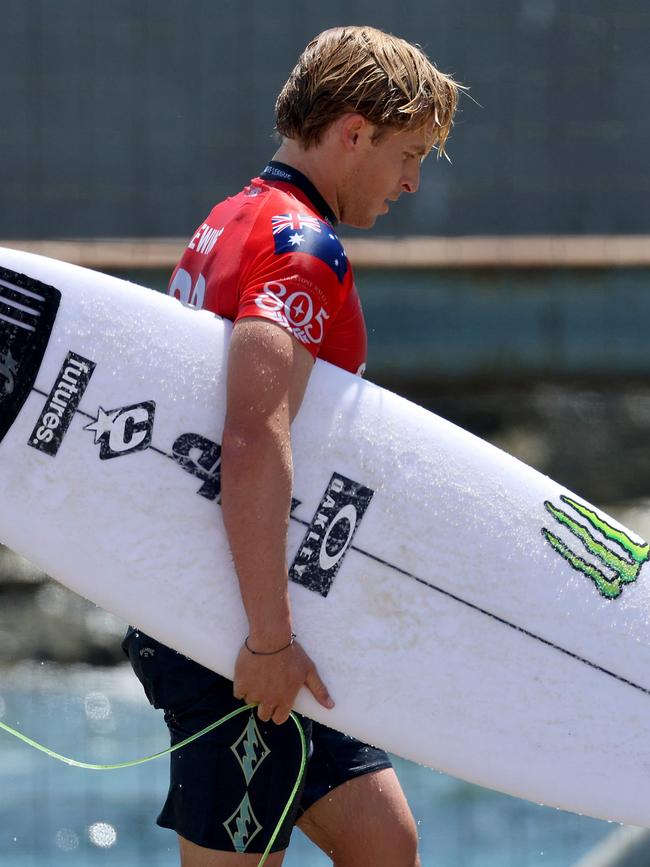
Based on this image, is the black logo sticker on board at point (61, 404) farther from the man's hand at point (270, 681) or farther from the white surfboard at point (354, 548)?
the man's hand at point (270, 681)

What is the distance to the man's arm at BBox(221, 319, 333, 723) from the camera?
1896mm

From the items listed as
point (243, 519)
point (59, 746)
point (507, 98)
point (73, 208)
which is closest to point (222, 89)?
point (73, 208)

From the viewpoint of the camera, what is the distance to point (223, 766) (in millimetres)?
2086

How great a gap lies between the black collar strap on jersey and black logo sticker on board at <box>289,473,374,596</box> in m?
0.43

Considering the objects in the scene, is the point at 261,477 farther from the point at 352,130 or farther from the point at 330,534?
the point at 352,130

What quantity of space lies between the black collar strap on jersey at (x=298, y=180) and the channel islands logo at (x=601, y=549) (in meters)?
0.64

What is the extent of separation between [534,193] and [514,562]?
350 centimetres

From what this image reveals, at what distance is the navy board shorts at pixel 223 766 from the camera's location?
2.08 meters

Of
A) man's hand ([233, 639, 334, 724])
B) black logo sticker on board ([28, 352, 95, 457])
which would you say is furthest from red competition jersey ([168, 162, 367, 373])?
man's hand ([233, 639, 334, 724])

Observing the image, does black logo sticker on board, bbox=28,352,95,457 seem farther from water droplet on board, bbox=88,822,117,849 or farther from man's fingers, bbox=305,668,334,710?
water droplet on board, bbox=88,822,117,849

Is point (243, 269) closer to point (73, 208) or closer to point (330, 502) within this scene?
point (330, 502)

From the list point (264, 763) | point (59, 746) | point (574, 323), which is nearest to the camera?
point (264, 763)

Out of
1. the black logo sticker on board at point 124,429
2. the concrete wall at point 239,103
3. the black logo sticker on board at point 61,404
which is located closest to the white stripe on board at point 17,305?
the black logo sticker on board at point 61,404

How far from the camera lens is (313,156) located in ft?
7.09
